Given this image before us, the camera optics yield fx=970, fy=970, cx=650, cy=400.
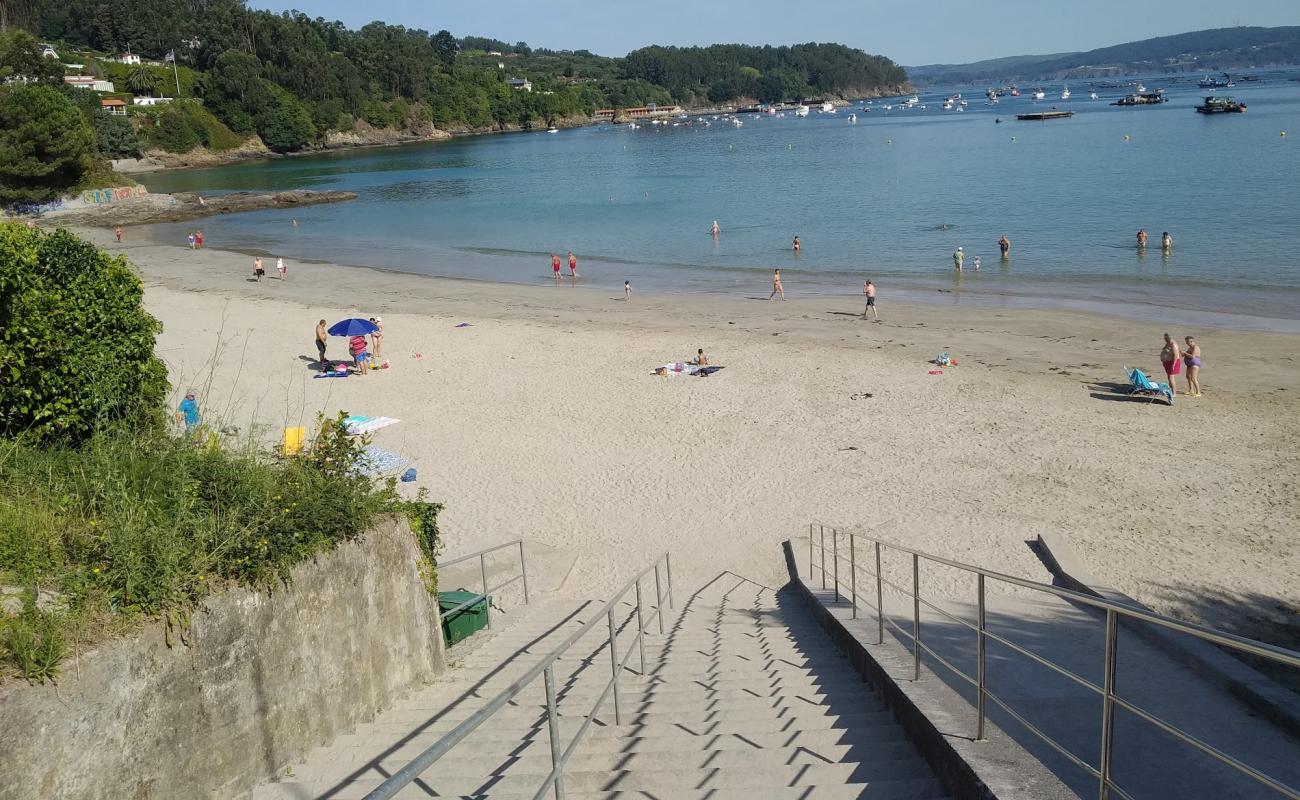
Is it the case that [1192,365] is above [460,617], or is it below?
above

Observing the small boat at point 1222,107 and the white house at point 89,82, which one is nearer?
the small boat at point 1222,107

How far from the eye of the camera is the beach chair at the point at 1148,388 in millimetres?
19459

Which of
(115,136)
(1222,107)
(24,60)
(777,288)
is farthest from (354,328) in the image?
(1222,107)

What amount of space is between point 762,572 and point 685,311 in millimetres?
19712

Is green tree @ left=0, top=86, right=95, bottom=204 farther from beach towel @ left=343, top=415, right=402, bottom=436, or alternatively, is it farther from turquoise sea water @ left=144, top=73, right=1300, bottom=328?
beach towel @ left=343, top=415, right=402, bottom=436

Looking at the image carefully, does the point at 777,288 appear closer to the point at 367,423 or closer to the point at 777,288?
the point at 777,288

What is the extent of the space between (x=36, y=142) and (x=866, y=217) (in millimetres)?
53687

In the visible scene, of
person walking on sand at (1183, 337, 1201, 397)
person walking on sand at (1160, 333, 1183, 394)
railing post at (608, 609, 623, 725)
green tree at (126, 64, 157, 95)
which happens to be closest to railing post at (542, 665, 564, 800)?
railing post at (608, 609, 623, 725)

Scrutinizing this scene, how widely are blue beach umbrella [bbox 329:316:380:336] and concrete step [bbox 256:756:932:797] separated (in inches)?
740

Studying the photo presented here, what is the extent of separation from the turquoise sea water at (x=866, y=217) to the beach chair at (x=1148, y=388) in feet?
36.1

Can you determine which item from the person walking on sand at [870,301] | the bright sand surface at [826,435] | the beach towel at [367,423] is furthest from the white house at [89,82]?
the beach towel at [367,423]

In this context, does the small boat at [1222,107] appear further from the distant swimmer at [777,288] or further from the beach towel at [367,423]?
the beach towel at [367,423]

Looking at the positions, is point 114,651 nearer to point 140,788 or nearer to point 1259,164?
point 140,788

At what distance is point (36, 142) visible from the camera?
209 ft
